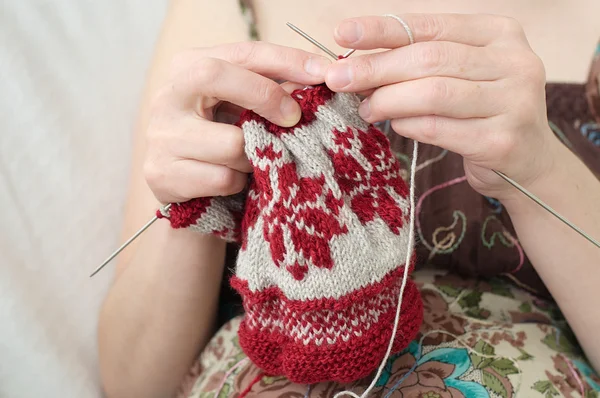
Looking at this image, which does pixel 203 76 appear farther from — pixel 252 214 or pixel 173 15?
pixel 173 15

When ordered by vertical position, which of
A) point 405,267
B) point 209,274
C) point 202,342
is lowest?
point 202,342

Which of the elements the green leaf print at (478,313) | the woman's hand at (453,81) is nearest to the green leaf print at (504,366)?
the green leaf print at (478,313)

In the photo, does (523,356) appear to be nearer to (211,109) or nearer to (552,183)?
(552,183)

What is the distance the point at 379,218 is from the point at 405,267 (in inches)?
2.4

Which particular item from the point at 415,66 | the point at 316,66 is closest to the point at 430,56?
the point at 415,66

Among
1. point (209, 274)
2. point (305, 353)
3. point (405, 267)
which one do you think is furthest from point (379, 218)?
point (209, 274)

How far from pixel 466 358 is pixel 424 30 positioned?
1.33 ft

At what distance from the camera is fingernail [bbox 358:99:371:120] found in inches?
21.2

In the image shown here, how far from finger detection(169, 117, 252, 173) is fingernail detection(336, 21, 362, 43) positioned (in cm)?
15

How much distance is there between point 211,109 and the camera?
0.59m

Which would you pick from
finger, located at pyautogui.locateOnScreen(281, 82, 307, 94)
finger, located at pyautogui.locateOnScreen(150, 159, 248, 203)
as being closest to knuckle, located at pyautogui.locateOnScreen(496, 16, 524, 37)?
finger, located at pyautogui.locateOnScreen(281, 82, 307, 94)

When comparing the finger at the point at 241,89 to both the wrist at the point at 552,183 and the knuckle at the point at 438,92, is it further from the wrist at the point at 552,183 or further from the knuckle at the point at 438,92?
the wrist at the point at 552,183

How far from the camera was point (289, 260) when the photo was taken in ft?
1.77

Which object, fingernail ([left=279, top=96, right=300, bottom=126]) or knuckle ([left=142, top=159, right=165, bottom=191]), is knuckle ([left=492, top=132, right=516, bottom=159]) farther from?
knuckle ([left=142, top=159, right=165, bottom=191])
